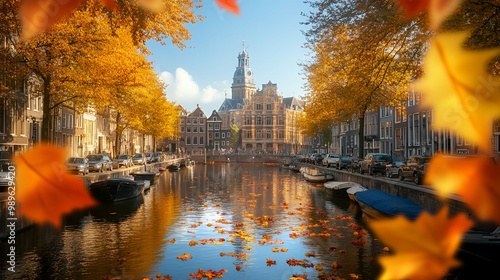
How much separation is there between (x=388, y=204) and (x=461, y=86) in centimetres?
2065

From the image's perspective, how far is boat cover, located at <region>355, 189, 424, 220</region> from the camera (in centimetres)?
1709

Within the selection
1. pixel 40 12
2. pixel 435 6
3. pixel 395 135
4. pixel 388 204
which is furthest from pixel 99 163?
pixel 435 6

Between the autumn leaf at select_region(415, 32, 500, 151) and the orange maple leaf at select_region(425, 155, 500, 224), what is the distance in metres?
0.06

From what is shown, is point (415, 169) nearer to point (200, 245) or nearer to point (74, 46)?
point (200, 245)

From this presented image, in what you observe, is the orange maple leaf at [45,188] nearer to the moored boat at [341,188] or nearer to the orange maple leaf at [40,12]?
the orange maple leaf at [40,12]

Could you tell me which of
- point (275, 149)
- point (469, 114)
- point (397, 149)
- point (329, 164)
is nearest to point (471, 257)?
point (469, 114)

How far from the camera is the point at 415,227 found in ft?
2.45

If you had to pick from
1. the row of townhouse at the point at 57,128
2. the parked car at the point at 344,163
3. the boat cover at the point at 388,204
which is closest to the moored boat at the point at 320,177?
the parked car at the point at 344,163

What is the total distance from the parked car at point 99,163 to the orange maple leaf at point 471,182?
155ft

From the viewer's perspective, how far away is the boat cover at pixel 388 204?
1709cm

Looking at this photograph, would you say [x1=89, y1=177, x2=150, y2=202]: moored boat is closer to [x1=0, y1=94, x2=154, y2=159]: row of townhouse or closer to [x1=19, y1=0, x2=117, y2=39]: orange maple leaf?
[x1=0, y1=94, x2=154, y2=159]: row of townhouse

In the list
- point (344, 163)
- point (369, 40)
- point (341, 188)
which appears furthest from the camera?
point (344, 163)

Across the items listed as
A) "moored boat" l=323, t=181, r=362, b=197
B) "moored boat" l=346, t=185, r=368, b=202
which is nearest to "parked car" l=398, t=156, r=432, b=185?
"moored boat" l=346, t=185, r=368, b=202

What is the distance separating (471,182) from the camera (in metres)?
0.76
